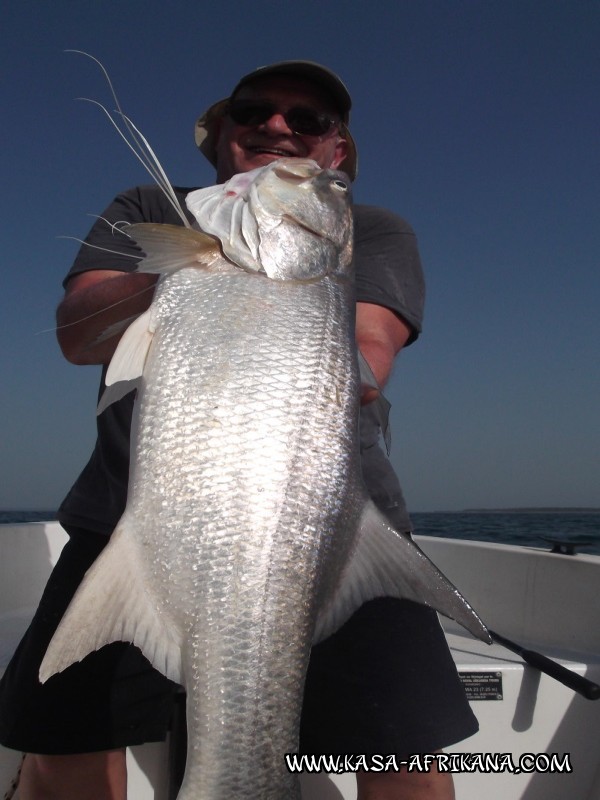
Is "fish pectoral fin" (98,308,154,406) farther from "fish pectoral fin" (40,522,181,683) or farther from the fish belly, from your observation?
"fish pectoral fin" (40,522,181,683)

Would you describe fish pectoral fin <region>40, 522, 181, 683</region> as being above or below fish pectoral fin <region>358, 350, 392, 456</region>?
below

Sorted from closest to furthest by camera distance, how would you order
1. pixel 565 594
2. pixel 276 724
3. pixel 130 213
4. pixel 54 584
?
pixel 276 724 < pixel 54 584 < pixel 130 213 < pixel 565 594

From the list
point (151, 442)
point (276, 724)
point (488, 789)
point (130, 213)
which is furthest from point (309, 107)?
point (488, 789)

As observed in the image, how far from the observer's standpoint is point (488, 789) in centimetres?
318

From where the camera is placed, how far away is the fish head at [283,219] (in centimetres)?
197

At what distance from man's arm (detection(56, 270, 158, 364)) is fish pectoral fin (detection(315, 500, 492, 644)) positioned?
101 centimetres

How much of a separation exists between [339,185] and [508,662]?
2.80 meters

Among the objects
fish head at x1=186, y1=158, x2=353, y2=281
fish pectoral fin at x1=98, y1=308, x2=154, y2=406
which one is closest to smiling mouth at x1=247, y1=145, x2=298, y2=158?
fish head at x1=186, y1=158, x2=353, y2=281

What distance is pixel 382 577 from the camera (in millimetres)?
1853

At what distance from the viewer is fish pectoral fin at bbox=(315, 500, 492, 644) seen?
1782 mm

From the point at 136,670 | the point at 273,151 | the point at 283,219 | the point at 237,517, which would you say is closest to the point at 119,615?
the point at 237,517

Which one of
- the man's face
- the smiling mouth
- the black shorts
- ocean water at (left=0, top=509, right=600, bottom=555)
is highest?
the man's face

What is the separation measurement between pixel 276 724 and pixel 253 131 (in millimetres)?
2692

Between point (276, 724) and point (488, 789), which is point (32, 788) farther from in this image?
point (488, 789)
